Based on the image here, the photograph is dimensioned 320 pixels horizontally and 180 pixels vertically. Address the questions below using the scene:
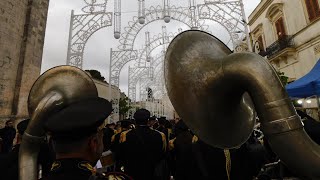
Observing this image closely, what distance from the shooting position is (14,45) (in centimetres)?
808

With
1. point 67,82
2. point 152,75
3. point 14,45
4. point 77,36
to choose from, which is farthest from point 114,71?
point 67,82

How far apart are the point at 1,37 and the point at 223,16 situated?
8.91 meters

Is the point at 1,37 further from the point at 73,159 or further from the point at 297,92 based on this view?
the point at 297,92

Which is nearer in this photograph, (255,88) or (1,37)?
(255,88)

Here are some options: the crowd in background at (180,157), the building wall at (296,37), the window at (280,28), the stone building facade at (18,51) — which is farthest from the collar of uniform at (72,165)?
the window at (280,28)

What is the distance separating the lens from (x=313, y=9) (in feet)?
44.1

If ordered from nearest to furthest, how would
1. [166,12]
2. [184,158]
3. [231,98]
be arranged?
[231,98], [184,158], [166,12]

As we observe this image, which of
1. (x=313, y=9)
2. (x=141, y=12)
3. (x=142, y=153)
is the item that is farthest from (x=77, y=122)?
(x=313, y=9)

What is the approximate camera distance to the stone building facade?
7648mm

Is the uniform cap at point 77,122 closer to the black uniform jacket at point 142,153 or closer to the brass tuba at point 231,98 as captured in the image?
the brass tuba at point 231,98

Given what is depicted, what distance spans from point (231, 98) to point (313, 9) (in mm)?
15740

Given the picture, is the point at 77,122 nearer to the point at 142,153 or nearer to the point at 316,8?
the point at 142,153

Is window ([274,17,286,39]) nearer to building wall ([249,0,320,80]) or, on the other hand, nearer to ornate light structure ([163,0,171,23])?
building wall ([249,0,320,80])

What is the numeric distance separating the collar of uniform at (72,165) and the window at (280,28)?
1796 centimetres
